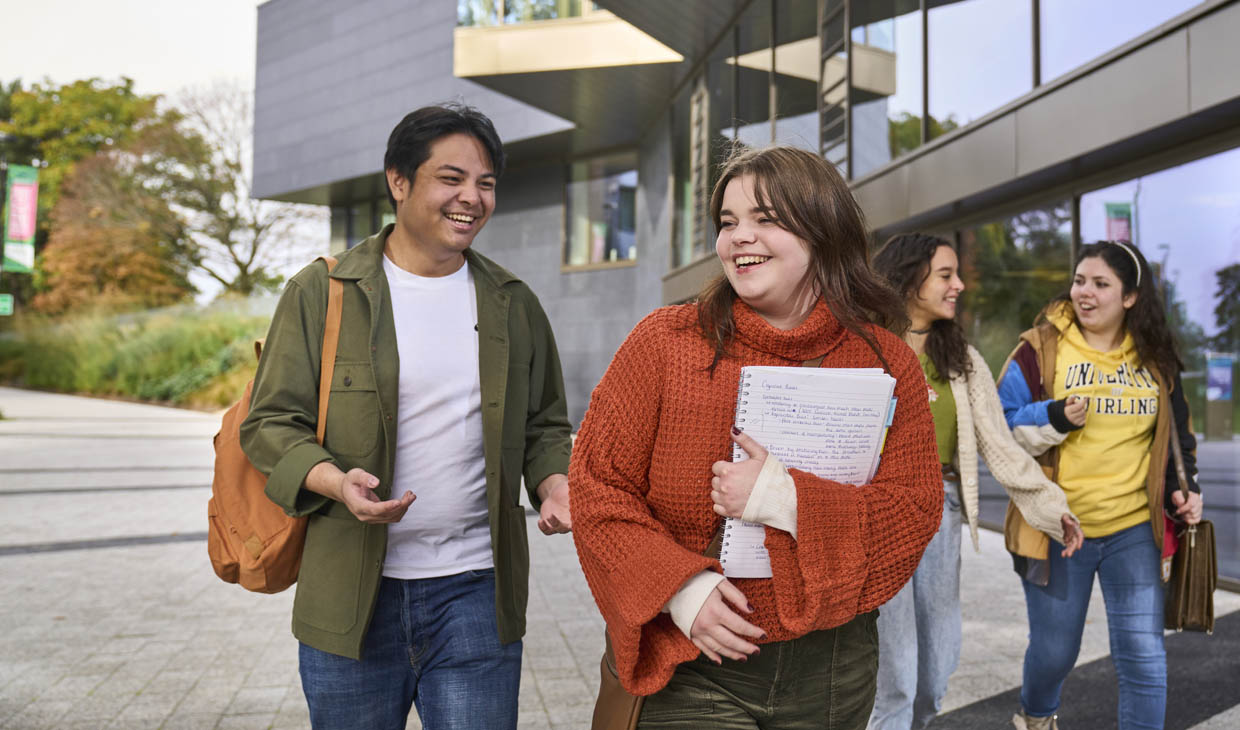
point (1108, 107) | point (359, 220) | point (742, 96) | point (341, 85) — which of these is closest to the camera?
point (1108, 107)

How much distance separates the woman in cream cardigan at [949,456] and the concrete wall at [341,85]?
18.7 m

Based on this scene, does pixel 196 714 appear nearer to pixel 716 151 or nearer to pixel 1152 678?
pixel 716 151

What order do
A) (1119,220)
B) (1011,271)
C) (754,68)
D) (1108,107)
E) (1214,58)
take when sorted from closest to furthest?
(1214,58)
(1108,107)
(1119,220)
(1011,271)
(754,68)

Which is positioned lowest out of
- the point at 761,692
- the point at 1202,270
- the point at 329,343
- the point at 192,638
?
the point at 192,638

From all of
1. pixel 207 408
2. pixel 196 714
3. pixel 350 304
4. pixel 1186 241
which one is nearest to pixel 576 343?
pixel 207 408

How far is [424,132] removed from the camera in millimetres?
2508

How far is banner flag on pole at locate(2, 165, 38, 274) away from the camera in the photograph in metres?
24.0

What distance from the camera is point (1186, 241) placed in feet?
24.0

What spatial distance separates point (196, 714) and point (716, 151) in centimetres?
352

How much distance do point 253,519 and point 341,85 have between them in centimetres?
2753

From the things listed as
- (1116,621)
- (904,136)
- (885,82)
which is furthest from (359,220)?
(1116,621)

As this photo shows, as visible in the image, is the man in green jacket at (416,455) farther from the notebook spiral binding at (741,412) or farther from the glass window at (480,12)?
the glass window at (480,12)

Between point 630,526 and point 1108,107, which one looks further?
point 1108,107

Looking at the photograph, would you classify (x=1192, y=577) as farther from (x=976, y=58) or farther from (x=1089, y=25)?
(x=976, y=58)
